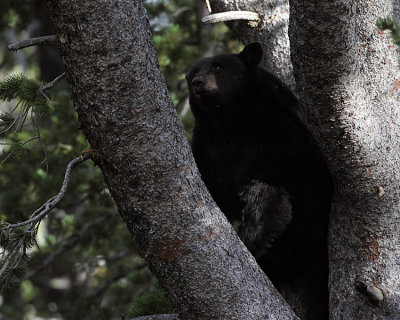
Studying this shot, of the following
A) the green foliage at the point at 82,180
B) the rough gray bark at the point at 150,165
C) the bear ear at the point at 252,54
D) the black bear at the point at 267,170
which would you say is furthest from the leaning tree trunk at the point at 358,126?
the green foliage at the point at 82,180

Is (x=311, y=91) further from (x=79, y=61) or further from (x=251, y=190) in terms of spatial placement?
(x=251, y=190)

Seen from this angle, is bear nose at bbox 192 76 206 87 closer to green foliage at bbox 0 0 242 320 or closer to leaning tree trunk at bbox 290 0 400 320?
green foliage at bbox 0 0 242 320

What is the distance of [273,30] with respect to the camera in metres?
3.90

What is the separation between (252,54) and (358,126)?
5.18ft

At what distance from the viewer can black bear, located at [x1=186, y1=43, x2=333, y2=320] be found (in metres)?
3.73

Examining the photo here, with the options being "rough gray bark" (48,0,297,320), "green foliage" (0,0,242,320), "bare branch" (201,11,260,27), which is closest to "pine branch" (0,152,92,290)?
"rough gray bark" (48,0,297,320)

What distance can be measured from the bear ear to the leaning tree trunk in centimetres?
131

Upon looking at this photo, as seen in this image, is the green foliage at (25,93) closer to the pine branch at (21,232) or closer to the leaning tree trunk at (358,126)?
the pine branch at (21,232)

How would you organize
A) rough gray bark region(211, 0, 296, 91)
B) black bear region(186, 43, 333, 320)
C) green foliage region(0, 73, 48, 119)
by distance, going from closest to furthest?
green foliage region(0, 73, 48, 119)
black bear region(186, 43, 333, 320)
rough gray bark region(211, 0, 296, 91)

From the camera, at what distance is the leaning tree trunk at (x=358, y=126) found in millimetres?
2426

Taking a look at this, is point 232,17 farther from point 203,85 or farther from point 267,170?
point 267,170

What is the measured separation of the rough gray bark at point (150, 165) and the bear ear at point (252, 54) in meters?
1.68

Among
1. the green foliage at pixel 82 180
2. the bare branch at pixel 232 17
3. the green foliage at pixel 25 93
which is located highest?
the bare branch at pixel 232 17

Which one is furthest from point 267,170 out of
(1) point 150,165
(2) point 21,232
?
(2) point 21,232
